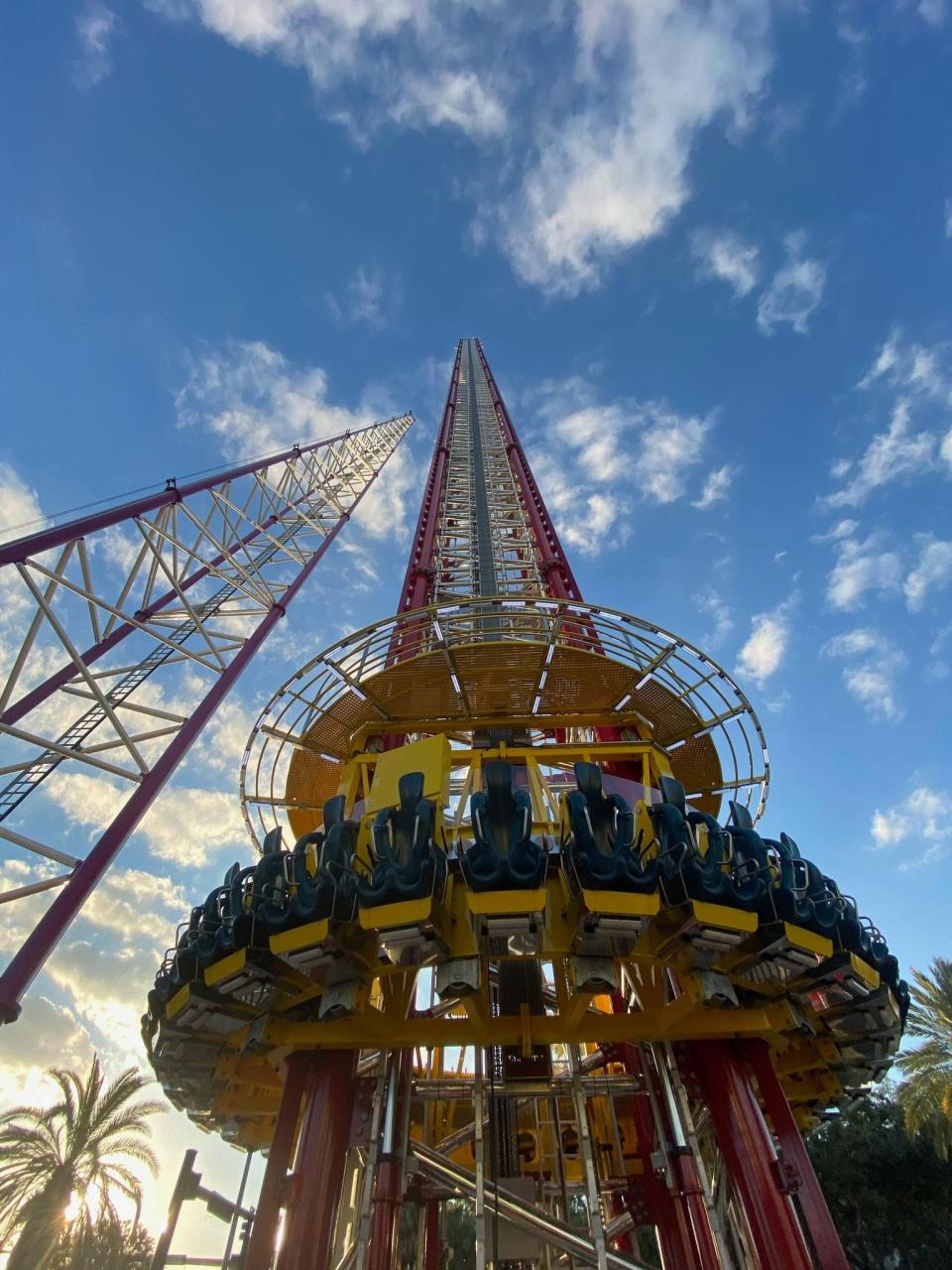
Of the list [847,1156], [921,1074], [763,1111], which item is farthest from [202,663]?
[847,1156]

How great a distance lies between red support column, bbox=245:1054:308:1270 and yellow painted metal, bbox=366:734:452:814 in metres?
4.98

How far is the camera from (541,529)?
28016mm

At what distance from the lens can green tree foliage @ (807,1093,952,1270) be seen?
3091cm

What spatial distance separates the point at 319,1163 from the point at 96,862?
20.6 ft

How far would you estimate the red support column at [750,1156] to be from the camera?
10.9 m

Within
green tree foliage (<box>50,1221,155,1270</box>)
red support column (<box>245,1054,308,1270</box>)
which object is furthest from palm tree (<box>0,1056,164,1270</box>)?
red support column (<box>245,1054,308,1270</box>)

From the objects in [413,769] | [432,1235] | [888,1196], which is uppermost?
[888,1196]

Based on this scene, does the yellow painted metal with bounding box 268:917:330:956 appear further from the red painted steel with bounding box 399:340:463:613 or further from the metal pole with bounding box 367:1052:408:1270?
the red painted steel with bounding box 399:340:463:613

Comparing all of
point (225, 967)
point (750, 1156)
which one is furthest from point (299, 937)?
point (750, 1156)

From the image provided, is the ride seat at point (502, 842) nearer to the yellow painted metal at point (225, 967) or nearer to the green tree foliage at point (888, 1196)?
the yellow painted metal at point (225, 967)

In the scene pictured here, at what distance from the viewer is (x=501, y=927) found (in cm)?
1023

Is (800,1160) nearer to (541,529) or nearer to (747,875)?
(747,875)

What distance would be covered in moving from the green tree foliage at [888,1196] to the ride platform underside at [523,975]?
71.5 feet

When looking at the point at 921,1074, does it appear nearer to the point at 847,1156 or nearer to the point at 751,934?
the point at 847,1156
